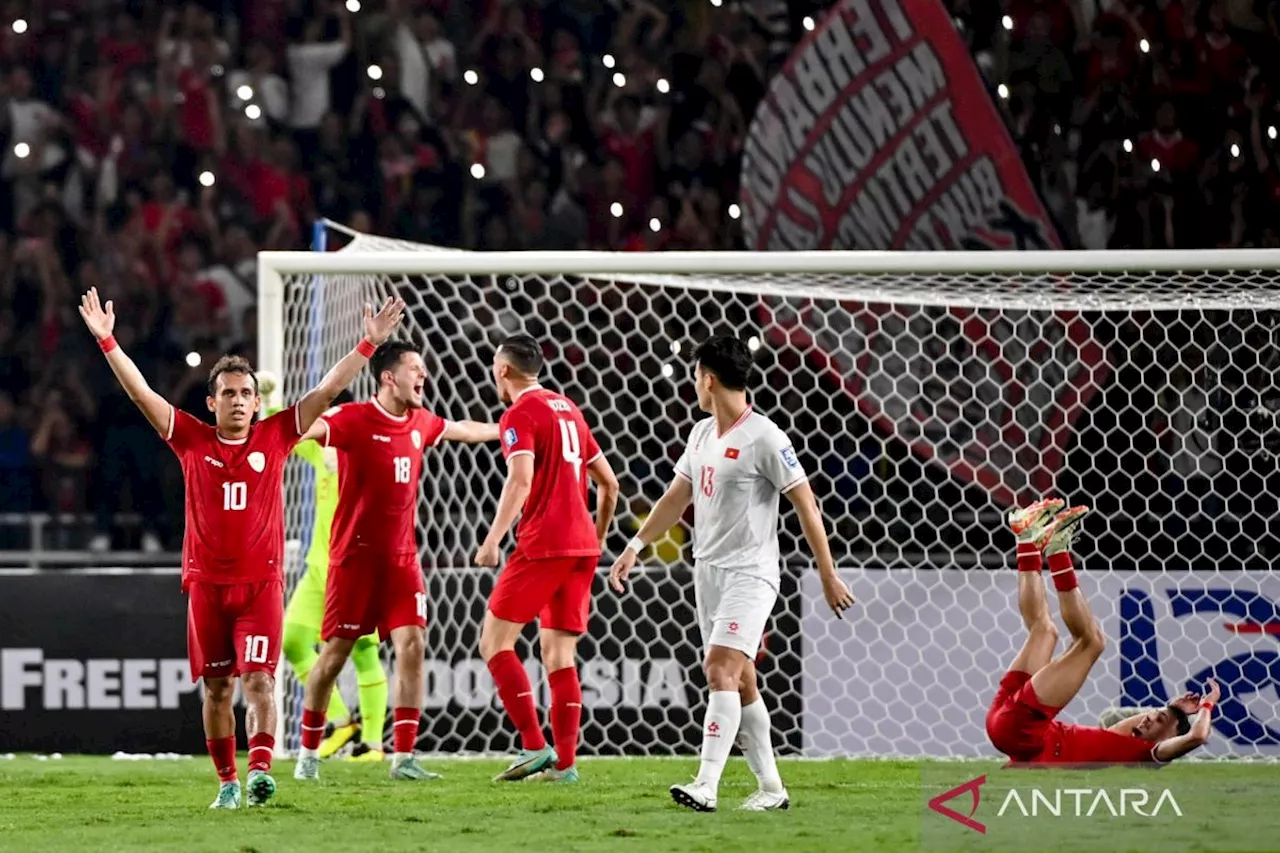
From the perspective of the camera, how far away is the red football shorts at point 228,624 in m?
5.81

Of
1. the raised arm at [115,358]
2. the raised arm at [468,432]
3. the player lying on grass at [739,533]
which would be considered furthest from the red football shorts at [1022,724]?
the raised arm at [115,358]

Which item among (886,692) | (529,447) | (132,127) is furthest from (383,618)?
(132,127)

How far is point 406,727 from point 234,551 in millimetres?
1436

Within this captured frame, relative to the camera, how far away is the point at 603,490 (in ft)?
23.2

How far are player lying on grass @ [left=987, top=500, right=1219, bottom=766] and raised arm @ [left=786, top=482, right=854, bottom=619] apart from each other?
38.9 inches

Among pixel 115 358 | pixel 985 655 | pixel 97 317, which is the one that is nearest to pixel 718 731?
pixel 115 358

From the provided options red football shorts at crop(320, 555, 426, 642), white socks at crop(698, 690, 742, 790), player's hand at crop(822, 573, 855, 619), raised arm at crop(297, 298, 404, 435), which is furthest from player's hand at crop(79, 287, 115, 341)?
player's hand at crop(822, 573, 855, 619)

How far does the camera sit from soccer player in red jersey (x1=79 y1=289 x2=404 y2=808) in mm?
5816

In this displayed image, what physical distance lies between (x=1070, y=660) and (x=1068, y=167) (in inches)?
236

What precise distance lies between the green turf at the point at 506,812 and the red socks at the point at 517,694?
0.25 meters

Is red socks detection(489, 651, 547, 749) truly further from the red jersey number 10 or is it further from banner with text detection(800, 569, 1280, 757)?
banner with text detection(800, 569, 1280, 757)

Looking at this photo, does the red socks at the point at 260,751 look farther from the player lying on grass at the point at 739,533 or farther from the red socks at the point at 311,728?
the player lying on grass at the point at 739,533

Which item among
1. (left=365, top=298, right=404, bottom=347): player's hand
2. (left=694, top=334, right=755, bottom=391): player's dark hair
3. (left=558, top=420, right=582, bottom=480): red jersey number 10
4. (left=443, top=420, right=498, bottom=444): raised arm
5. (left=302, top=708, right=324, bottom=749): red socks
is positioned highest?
(left=365, top=298, right=404, bottom=347): player's hand

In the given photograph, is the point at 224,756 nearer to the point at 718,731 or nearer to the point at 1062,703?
the point at 718,731
